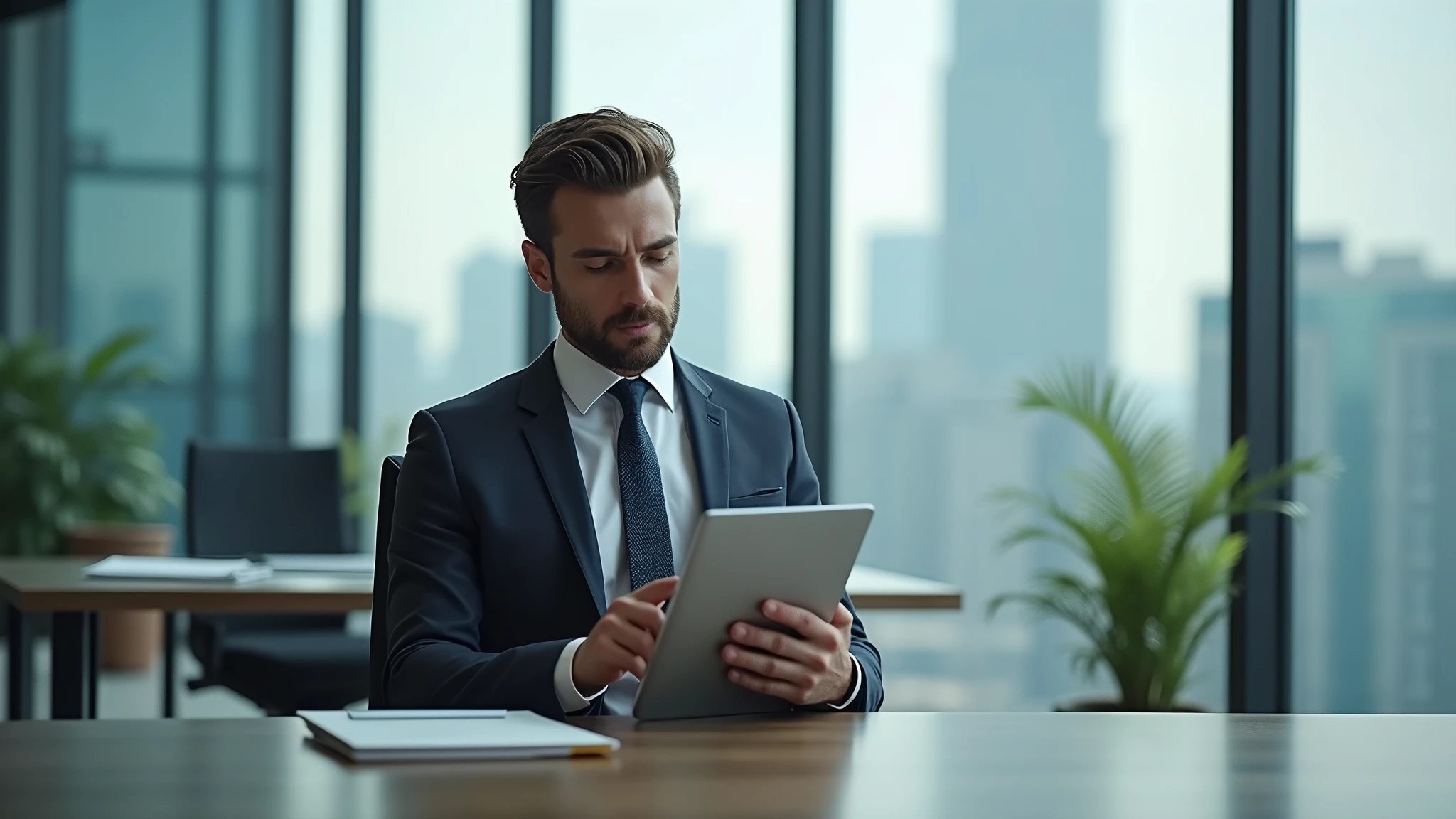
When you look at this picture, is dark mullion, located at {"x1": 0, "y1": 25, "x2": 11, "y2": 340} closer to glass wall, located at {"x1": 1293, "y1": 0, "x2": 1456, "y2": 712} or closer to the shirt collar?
glass wall, located at {"x1": 1293, "y1": 0, "x2": 1456, "y2": 712}

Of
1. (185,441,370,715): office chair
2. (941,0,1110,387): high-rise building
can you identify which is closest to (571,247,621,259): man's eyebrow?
(185,441,370,715): office chair

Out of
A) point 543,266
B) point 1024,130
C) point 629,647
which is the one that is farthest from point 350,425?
point 629,647

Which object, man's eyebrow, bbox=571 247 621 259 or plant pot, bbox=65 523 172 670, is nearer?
man's eyebrow, bbox=571 247 621 259

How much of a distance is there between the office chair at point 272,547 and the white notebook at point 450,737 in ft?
7.49

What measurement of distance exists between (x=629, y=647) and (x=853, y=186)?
11.4 ft

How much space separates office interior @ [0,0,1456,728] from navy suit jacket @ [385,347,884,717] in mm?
1269

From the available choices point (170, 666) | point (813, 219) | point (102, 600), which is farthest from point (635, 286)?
point (813, 219)

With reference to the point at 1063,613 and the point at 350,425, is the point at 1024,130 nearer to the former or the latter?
the point at 1063,613

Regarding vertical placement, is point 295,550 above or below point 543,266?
below

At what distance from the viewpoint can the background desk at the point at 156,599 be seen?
290cm

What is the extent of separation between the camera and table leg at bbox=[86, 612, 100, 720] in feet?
10.1

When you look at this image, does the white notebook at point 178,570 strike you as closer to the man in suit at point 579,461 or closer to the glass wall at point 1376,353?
the man in suit at point 579,461

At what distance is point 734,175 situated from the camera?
4992 mm

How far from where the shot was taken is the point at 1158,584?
3.66 metres
